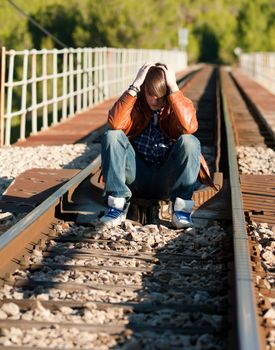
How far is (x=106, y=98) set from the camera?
22.0 meters

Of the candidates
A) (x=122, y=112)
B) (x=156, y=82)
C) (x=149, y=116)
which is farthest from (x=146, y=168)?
(x=156, y=82)

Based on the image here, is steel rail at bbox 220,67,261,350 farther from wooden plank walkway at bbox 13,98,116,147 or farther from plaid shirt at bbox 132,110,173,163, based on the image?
wooden plank walkway at bbox 13,98,116,147

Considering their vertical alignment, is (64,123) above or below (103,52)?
below

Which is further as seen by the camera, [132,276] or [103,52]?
[103,52]

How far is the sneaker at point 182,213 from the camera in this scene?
16.4 ft

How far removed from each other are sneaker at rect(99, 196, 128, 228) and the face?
1.98 ft

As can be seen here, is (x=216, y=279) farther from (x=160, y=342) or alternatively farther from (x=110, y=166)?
(x=110, y=166)

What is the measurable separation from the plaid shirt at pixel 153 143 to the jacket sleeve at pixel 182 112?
23 centimetres

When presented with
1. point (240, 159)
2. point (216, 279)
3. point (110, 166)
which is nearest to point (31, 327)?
point (216, 279)

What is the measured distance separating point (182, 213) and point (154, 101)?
2.33 feet

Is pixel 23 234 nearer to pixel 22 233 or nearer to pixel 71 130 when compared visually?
pixel 22 233

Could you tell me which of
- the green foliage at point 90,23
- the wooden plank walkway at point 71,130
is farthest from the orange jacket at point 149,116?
the green foliage at point 90,23

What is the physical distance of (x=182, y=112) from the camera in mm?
4879

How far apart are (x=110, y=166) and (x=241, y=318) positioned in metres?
2.12
